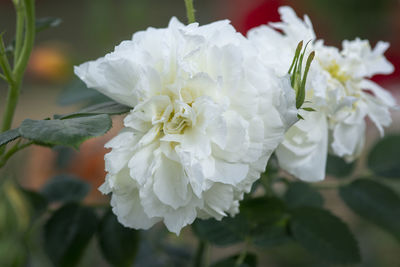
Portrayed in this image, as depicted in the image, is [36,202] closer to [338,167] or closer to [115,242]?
[115,242]

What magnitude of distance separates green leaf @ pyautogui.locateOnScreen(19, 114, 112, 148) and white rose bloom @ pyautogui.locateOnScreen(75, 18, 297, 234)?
1cm

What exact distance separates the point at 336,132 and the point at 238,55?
11 cm

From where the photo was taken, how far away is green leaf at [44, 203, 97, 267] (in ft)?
1.26

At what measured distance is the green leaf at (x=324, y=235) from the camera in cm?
36

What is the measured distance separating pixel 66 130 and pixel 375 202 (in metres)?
0.28

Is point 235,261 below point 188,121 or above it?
below

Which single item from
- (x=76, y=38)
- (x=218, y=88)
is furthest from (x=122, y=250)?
(x=76, y=38)

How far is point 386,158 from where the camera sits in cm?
46

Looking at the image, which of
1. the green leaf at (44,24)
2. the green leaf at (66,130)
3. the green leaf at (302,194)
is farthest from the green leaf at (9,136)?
the green leaf at (302,194)

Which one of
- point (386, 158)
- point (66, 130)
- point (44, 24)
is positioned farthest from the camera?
point (386, 158)

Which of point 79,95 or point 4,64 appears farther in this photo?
point 79,95

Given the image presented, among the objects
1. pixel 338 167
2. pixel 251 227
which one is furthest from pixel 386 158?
pixel 251 227

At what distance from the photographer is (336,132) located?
1.06 feet

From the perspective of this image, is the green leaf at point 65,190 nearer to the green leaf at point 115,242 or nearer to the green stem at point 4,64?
the green leaf at point 115,242
